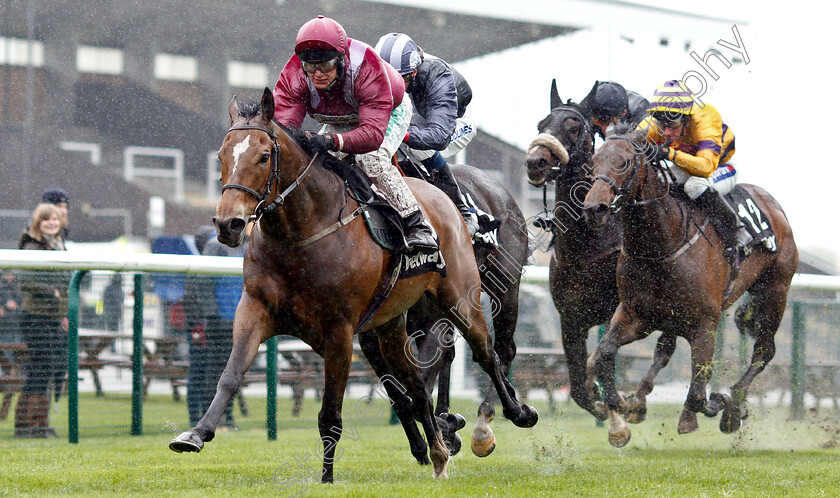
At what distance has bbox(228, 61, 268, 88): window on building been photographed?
46.0ft

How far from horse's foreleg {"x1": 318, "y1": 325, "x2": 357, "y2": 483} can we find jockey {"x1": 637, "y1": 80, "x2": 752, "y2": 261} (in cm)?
299

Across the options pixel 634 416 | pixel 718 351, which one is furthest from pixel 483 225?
pixel 718 351

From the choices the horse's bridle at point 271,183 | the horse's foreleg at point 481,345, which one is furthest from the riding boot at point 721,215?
the horse's bridle at point 271,183

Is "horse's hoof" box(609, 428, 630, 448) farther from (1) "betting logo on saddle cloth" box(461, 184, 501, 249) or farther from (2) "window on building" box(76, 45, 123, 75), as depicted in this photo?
(2) "window on building" box(76, 45, 123, 75)

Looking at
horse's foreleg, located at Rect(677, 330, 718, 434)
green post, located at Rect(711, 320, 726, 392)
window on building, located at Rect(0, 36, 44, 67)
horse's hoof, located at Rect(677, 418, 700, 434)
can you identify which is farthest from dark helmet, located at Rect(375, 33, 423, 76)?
window on building, located at Rect(0, 36, 44, 67)

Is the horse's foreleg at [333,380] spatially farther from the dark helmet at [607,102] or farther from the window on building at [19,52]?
the window on building at [19,52]

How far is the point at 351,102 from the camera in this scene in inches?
193

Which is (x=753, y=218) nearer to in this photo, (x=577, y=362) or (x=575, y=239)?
(x=575, y=239)

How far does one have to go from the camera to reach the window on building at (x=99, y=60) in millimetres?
13039

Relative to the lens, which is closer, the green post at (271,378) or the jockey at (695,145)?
the jockey at (695,145)

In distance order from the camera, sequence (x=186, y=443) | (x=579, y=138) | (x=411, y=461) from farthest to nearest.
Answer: (x=579, y=138) → (x=411, y=461) → (x=186, y=443)

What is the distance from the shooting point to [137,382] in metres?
7.25

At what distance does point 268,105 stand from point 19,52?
9.27m

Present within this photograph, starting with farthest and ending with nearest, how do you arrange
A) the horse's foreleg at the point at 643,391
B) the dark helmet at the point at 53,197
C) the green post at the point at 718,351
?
the green post at the point at 718,351 → the dark helmet at the point at 53,197 → the horse's foreleg at the point at 643,391
